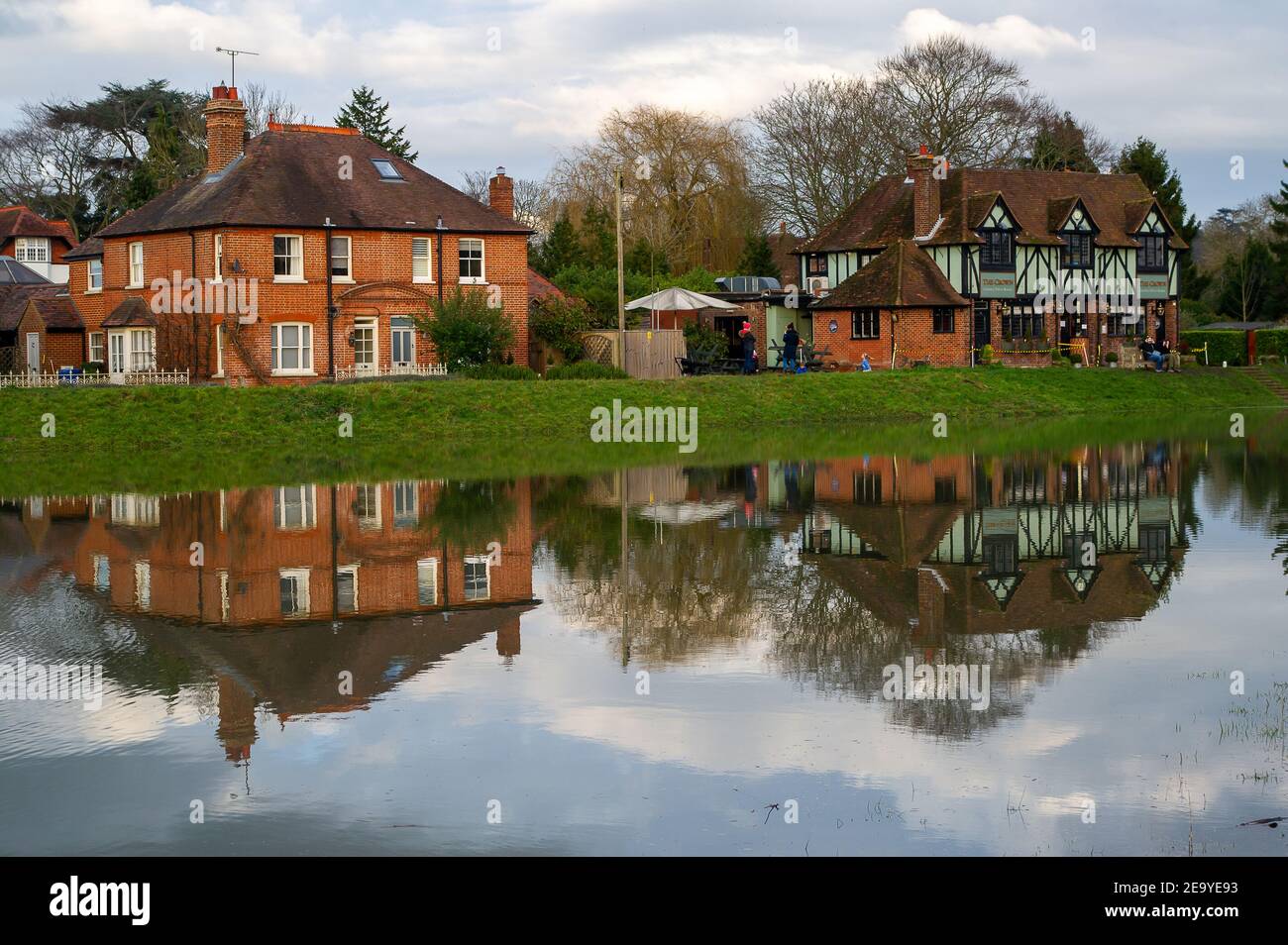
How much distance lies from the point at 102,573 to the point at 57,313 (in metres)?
36.0

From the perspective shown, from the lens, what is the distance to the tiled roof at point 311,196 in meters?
46.4

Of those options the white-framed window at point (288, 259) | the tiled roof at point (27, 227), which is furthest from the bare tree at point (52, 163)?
the white-framed window at point (288, 259)

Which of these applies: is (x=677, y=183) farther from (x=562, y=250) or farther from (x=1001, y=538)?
(x=1001, y=538)

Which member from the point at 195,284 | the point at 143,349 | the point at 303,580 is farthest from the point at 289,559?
the point at 143,349

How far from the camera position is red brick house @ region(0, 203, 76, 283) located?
A: 229 feet

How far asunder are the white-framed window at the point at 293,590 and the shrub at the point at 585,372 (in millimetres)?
28107

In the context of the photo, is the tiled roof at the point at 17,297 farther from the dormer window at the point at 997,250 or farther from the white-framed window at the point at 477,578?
the white-framed window at the point at 477,578

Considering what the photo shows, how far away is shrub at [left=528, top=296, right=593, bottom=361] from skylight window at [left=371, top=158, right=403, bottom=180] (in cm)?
659

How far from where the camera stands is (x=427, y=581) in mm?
17484

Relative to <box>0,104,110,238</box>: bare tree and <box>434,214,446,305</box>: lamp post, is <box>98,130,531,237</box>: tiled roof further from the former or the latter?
<box>0,104,110,238</box>: bare tree

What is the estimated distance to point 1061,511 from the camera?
23641 mm

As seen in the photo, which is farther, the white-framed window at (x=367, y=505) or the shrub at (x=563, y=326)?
the shrub at (x=563, y=326)

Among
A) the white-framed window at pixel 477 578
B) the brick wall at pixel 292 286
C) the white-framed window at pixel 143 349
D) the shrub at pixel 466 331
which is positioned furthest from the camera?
the white-framed window at pixel 143 349
